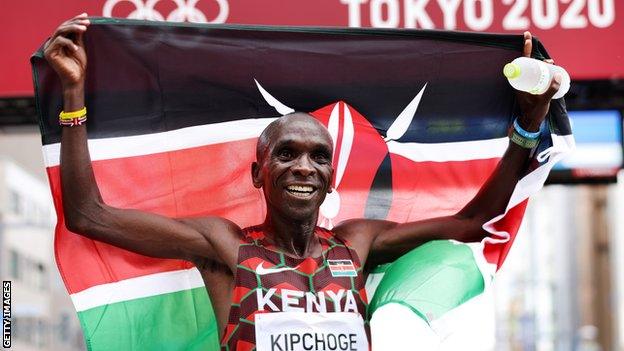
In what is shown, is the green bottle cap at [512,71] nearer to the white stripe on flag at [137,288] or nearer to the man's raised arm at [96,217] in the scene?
the man's raised arm at [96,217]

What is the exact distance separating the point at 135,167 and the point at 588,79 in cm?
401

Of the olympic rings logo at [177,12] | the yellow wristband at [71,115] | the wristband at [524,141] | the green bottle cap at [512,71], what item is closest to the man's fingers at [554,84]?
the green bottle cap at [512,71]

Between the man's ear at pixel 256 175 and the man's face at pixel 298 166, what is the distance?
0.09 meters

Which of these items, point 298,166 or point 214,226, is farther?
point 214,226

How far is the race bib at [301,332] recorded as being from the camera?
4609 mm

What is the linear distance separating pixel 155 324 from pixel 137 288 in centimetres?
17

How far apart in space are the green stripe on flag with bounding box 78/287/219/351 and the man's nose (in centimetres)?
77

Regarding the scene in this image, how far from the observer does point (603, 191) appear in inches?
2478

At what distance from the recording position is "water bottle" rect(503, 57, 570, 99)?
496cm

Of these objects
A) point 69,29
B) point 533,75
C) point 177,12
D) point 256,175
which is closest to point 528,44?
point 533,75

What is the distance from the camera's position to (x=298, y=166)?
4.65 metres

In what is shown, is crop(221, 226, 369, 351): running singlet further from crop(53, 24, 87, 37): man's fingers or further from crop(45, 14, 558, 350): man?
crop(53, 24, 87, 37): man's fingers

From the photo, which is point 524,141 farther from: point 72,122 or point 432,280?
point 72,122

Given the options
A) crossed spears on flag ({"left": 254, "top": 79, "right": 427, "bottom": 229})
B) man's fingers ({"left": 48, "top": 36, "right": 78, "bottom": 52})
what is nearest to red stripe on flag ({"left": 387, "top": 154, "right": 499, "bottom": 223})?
crossed spears on flag ({"left": 254, "top": 79, "right": 427, "bottom": 229})
